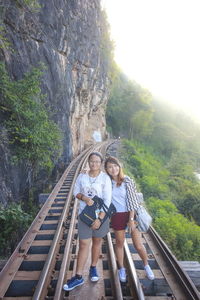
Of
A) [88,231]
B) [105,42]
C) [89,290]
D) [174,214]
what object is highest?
[105,42]

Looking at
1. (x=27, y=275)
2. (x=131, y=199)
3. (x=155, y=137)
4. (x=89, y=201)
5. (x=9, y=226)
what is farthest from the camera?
(x=155, y=137)

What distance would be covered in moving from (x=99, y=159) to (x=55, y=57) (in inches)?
431

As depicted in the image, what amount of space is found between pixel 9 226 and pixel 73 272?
2.68m

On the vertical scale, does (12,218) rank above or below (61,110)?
below

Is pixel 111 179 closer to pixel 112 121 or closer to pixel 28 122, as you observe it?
pixel 28 122

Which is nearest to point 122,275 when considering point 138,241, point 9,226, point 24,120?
point 138,241

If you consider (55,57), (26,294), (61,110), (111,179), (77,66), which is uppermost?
(77,66)

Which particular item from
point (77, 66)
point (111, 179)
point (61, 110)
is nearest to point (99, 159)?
point (111, 179)

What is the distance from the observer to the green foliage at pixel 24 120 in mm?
6031

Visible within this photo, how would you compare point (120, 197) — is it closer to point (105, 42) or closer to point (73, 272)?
point (73, 272)

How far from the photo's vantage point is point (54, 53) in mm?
11508

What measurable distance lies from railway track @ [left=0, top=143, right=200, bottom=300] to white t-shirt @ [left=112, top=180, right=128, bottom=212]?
3.71ft

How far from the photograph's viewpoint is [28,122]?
6.72 m

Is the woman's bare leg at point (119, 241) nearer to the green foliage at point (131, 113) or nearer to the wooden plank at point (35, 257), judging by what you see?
the wooden plank at point (35, 257)
